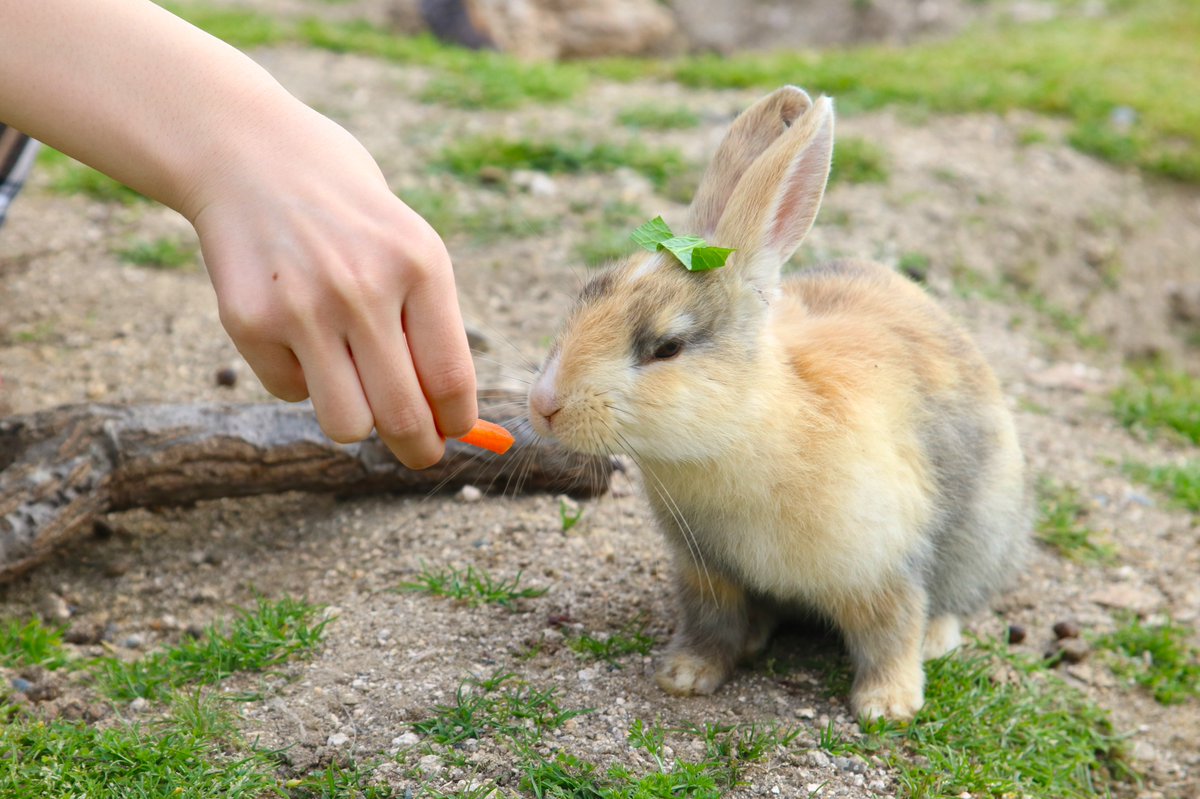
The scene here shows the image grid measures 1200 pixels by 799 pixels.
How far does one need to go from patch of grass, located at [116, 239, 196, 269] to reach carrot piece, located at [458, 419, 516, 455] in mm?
2967

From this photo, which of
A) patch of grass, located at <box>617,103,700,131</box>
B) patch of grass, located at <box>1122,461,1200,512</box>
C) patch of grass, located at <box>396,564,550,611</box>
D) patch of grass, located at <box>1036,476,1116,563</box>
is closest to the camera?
patch of grass, located at <box>396,564,550,611</box>

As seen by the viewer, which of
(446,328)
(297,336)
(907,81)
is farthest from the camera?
(907,81)

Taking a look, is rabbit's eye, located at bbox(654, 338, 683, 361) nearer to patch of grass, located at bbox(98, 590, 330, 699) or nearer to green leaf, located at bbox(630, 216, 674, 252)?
green leaf, located at bbox(630, 216, 674, 252)

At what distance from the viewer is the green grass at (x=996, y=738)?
295 cm

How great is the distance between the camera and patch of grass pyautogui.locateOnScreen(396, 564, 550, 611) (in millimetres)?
3418

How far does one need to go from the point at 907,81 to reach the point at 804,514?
18.0 feet

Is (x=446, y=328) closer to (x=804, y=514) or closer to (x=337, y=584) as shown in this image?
(x=804, y=514)

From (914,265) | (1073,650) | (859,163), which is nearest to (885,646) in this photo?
(1073,650)

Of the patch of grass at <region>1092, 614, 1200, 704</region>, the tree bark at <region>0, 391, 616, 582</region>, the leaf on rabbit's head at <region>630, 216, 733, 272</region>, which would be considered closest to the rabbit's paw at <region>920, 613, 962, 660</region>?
the patch of grass at <region>1092, 614, 1200, 704</region>

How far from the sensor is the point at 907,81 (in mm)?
7617

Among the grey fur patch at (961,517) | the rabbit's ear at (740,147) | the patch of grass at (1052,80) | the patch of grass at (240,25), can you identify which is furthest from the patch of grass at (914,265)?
the patch of grass at (240,25)

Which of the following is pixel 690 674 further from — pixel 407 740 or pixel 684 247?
pixel 684 247

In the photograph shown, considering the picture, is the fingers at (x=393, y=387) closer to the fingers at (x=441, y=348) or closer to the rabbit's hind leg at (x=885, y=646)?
the fingers at (x=441, y=348)

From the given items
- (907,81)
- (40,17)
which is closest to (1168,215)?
(907,81)
